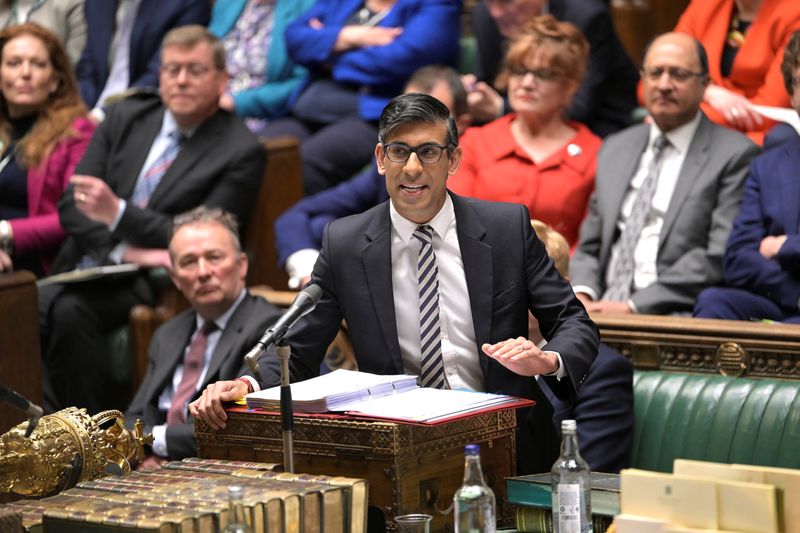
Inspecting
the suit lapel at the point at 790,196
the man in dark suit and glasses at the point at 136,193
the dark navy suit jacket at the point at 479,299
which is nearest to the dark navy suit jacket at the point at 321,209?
the man in dark suit and glasses at the point at 136,193

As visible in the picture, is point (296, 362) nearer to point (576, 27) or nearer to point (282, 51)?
point (576, 27)

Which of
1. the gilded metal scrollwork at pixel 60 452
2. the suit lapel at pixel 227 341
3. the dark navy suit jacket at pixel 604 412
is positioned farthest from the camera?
the suit lapel at pixel 227 341

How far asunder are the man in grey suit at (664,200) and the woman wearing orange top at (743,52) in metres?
0.24

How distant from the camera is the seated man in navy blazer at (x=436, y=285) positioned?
314 cm

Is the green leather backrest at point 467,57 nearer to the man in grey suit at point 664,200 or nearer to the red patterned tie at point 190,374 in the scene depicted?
the man in grey suit at point 664,200

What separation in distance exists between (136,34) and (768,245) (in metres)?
3.32

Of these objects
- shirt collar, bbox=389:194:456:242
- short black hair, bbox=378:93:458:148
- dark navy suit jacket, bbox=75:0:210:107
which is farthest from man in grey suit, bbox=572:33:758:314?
dark navy suit jacket, bbox=75:0:210:107

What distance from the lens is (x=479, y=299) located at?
10.5ft

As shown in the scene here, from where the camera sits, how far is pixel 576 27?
512 centimetres

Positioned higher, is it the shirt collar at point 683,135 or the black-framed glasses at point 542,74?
the black-framed glasses at point 542,74

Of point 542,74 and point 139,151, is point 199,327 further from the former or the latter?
point 542,74

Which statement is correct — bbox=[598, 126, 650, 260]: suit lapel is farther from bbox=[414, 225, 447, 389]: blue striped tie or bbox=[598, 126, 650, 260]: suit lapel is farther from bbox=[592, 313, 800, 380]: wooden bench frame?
bbox=[414, 225, 447, 389]: blue striped tie

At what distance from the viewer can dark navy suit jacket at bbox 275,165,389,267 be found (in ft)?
17.1

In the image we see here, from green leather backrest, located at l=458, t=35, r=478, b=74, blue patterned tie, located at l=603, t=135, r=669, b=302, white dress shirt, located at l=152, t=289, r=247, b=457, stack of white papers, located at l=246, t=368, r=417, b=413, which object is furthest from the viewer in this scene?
green leather backrest, located at l=458, t=35, r=478, b=74
